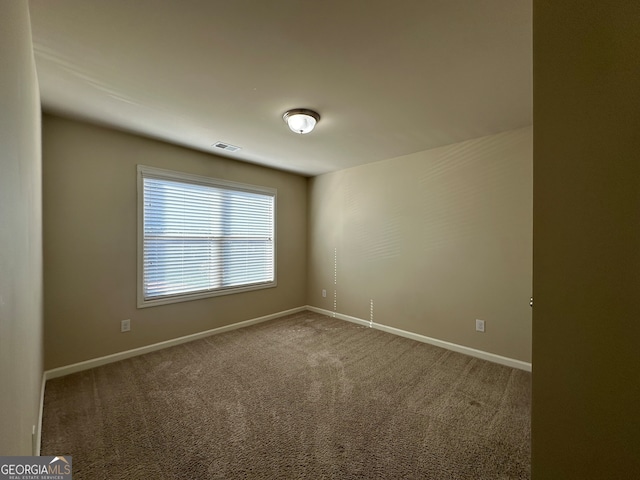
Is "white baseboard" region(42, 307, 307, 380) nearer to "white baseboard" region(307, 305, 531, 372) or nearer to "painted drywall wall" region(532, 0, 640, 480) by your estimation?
"white baseboard" region(307, 305, 531, 372)

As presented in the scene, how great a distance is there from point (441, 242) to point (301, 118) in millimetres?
2214

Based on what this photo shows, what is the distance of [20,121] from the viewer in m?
1.15

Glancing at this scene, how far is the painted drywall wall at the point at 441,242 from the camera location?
282 cm

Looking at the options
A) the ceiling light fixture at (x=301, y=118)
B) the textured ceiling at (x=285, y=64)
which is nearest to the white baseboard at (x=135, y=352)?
the textured ceiling at (x=285, y=64)

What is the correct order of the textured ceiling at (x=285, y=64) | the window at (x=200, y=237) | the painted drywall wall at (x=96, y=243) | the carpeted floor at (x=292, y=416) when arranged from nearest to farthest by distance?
the textured ceiling at (x=285, y=64) < the carpeted floor at (x=292, y=416) < the painted drywall wall at (x=96, y=243) < the window at (x=200, y=237)

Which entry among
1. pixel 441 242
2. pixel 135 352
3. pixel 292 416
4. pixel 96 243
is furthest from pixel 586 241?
pixel 135 352

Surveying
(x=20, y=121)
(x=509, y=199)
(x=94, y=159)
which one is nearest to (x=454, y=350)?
(x=509, y=199)

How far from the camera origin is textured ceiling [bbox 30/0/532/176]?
1.36m

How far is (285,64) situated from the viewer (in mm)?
1756

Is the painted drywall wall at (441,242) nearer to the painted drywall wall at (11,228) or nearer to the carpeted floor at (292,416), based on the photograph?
the carpeted floor at (292,416)

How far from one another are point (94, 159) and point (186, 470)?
290 centimetres

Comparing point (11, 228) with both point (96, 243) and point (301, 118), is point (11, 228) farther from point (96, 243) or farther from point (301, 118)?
point (96, 243)

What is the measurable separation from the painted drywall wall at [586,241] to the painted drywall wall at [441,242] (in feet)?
8.11

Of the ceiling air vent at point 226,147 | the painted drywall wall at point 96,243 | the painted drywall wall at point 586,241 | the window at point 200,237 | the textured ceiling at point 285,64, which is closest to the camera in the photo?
the painted drywall wall at point 586,241
